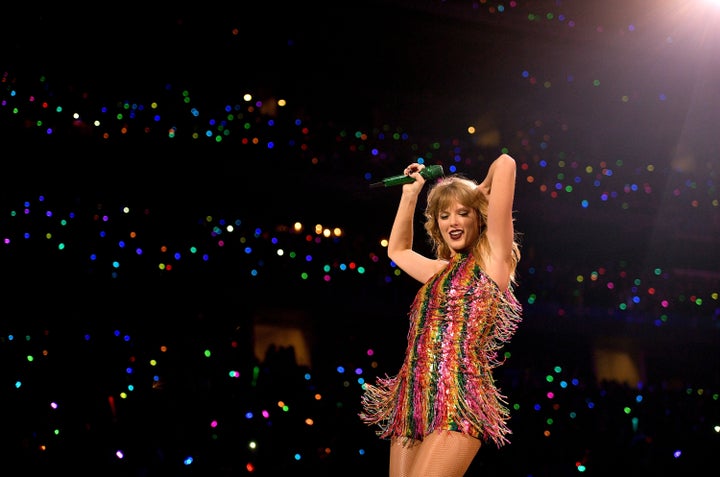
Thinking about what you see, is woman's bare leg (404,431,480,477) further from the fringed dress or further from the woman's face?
the woman's face

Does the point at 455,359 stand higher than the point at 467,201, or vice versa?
the point at 467,201

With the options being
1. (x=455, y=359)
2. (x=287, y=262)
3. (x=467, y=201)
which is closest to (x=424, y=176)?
(x=467, y=201)

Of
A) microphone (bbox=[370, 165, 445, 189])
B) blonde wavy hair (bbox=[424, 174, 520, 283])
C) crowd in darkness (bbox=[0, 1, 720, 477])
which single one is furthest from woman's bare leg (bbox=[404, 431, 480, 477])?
crowd in darkness (bbox=[0, 1, 720, 477])

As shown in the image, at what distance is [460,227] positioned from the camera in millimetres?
2191

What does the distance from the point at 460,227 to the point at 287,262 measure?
3.93 metres

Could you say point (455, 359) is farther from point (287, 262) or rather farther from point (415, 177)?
point (287, 262)

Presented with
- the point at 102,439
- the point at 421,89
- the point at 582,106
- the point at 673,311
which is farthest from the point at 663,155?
the point at 102,439

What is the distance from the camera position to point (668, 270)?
7.89 m

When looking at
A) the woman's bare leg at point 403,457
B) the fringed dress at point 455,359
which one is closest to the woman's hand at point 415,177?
the fringed dress at point 455,359

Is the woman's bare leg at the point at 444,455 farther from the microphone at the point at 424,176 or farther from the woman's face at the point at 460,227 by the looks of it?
the microphone at the point at 424,176

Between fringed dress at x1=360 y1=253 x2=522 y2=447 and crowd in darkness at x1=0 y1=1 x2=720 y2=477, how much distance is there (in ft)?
7.49

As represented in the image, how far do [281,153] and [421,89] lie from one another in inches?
75.0

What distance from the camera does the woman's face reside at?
86.3 inches

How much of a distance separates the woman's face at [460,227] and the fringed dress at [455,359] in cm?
4
